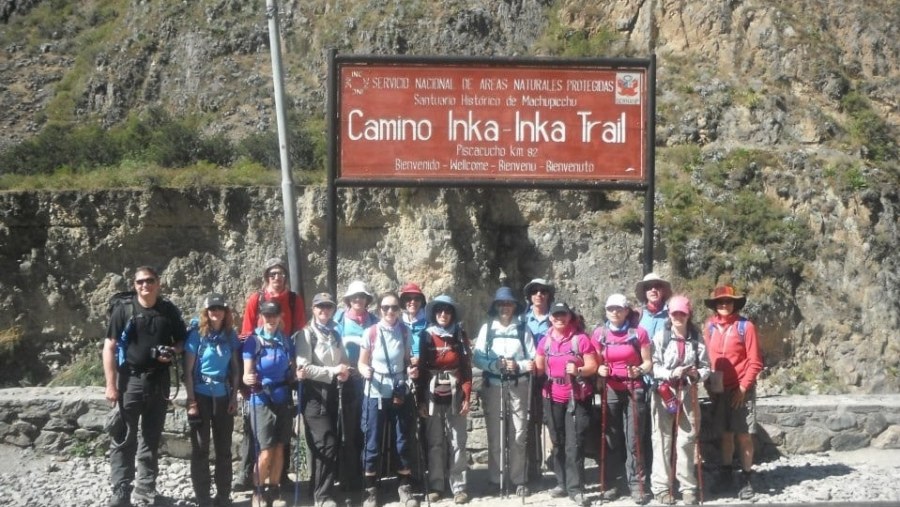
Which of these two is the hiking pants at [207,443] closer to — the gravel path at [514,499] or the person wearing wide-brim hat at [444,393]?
the gravel path at [514,499]

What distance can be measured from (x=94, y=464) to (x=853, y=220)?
13.6 m

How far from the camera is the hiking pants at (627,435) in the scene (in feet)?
22.0

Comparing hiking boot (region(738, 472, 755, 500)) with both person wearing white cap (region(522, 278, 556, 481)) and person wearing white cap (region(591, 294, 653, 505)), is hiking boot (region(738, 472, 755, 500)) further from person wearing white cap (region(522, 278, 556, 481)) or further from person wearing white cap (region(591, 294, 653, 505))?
person wearing white cap (region(522, 278, 556, 481))

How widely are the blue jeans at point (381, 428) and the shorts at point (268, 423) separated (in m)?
0.64

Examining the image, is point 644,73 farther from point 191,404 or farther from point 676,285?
point 676,285

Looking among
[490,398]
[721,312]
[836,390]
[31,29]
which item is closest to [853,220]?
[836,390]

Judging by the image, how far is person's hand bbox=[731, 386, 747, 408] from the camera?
6.90 m

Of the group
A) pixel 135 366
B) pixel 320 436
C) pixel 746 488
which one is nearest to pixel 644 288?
pixel 746 488

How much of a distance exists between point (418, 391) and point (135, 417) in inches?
85.7

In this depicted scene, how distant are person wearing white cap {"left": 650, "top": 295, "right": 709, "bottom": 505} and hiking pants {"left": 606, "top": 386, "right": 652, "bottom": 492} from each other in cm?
14

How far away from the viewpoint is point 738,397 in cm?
694

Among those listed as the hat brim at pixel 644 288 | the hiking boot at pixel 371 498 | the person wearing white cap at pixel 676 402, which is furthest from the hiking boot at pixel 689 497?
the hiking boot at pixel 371 498

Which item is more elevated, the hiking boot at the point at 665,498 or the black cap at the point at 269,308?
the black cap at the point at 269,308

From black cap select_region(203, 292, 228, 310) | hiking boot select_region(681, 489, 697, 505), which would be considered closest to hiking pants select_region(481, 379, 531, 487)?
hiking boot select_region(681, 489, 697, 505)
